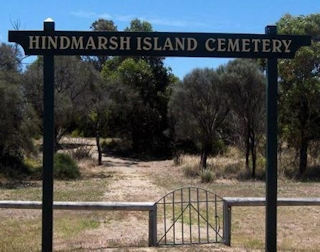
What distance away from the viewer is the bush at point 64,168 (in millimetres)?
30000

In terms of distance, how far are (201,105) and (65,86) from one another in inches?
359

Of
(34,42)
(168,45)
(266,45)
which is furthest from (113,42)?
(266,45)

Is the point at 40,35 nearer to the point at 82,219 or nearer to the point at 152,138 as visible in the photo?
the point at 82,219

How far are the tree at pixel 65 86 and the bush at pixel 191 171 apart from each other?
25.5 feet

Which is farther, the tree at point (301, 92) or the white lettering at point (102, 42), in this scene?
the tree at point (301, 92)

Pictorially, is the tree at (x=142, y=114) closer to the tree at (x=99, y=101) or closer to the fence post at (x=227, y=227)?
the tree at (x=99, y=101)

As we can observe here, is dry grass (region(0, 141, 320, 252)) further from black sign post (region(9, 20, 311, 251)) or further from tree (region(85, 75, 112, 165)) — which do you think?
tree (region(85, 75, 112, 165))

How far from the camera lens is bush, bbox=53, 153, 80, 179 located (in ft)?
98.4

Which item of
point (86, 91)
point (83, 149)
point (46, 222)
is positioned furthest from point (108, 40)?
point (83, 149)

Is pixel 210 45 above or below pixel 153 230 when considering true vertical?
above

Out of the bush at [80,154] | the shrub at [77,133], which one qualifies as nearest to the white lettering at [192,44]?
the bush at [80,154]

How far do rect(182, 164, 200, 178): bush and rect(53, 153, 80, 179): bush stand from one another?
617 centimetres

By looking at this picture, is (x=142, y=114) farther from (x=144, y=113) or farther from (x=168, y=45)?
(x=168, y=45)

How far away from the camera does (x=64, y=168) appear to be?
99.7ft
